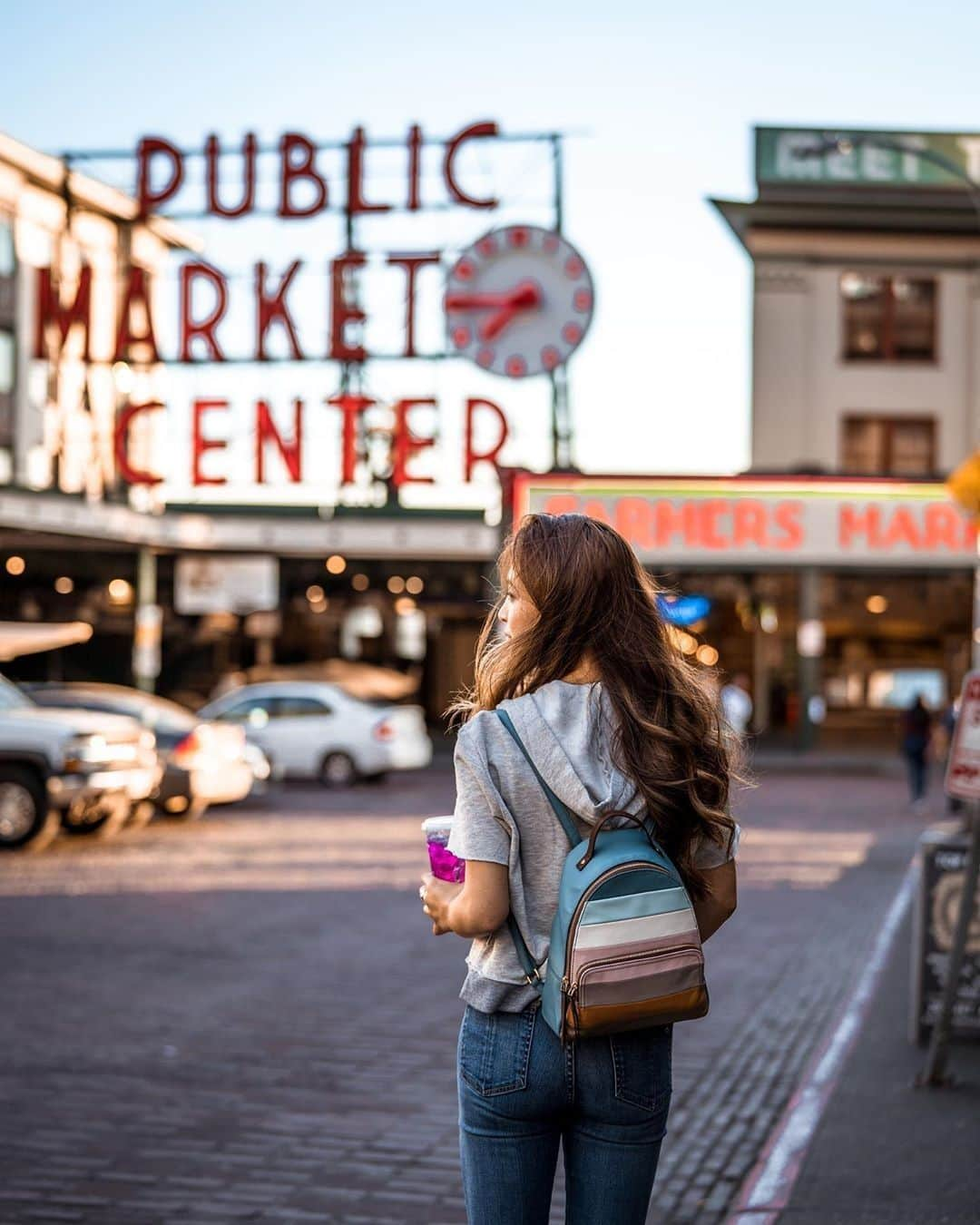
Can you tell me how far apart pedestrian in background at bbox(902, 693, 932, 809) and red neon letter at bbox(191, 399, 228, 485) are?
1400 cm

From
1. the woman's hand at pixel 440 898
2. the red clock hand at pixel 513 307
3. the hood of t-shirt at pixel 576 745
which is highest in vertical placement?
the red clock hand at pixel 513 307

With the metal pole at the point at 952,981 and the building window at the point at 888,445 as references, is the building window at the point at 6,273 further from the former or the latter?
the metal pole at the point at 952,981

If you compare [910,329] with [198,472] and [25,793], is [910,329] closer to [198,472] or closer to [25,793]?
[198,472]

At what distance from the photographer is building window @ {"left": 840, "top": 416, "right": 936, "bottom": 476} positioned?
3775 cm

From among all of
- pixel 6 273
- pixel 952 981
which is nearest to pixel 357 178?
pixel 6 273

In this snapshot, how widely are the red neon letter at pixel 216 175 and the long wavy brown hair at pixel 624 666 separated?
1199 inches

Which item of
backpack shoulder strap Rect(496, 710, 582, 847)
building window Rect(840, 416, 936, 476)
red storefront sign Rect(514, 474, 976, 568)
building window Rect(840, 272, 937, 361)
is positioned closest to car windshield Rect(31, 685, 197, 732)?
red storefront sign Rect(514, 474, 976, 568)

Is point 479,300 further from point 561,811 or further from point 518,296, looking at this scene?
point 561,811

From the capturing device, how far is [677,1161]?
6398 mm

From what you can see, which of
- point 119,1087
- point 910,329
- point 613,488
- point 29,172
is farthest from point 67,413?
point 119,1087

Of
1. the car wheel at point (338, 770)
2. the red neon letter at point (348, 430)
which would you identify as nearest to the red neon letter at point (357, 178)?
the red neon letter at point (348, 430)

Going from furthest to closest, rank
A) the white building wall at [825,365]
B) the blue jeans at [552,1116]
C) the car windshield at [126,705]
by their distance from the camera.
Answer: the white building wall at [825,365]
the car windshield at [126,705]
the blue jeans at [552,1116]

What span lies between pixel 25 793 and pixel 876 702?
27.3m

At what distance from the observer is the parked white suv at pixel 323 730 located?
27.7 metres
